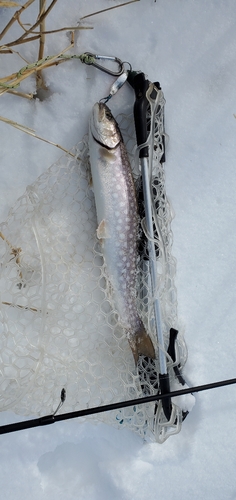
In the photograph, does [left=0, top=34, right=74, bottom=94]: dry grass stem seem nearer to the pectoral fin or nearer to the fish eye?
the fish eye

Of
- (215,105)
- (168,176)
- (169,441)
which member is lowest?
(169,441)

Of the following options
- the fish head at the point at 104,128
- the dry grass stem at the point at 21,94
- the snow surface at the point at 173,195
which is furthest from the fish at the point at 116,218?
the dry grass stem at the point at 21,94

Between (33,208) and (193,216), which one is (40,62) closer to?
(33,208)

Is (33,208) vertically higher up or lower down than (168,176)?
lower down

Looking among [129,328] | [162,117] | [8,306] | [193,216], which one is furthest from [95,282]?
[162,117]

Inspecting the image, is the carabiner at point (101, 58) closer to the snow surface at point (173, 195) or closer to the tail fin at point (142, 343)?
the snow surface at point (173, 195)

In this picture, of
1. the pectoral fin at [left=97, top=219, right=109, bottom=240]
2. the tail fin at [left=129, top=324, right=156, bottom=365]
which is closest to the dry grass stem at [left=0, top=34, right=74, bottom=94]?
the pectoral fin at [left=97, top=219, right=109, bottom=240]
